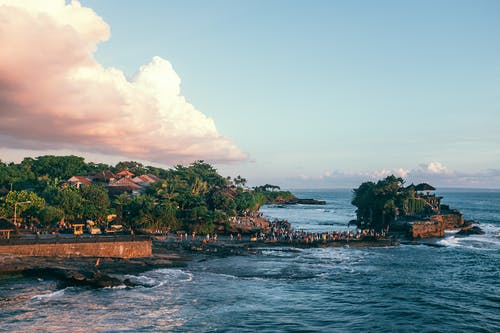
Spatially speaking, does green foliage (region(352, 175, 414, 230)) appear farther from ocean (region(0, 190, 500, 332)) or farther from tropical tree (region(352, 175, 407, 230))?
ocean (region(0, 190, 500, 332))

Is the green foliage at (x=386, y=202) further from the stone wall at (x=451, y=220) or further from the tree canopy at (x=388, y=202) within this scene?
the stone wall at (x=451, y=220)

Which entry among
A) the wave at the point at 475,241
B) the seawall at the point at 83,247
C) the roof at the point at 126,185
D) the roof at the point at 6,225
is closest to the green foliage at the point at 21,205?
the roof at the point at 6,225

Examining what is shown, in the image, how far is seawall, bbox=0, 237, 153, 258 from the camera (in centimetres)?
4174

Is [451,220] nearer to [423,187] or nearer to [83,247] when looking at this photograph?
[423,187]

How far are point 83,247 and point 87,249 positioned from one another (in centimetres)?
46

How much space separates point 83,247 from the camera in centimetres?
4444

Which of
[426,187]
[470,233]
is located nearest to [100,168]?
[426,187]

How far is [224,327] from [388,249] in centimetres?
4253

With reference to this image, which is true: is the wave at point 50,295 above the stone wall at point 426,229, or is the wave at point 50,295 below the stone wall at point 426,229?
below

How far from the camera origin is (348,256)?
55500mm

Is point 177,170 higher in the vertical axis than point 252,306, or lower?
higher

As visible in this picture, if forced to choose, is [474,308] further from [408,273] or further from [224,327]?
[224,327]

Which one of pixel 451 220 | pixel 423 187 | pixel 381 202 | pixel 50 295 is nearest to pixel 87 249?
pixel 50 295

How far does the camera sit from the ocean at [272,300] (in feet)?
90.6
